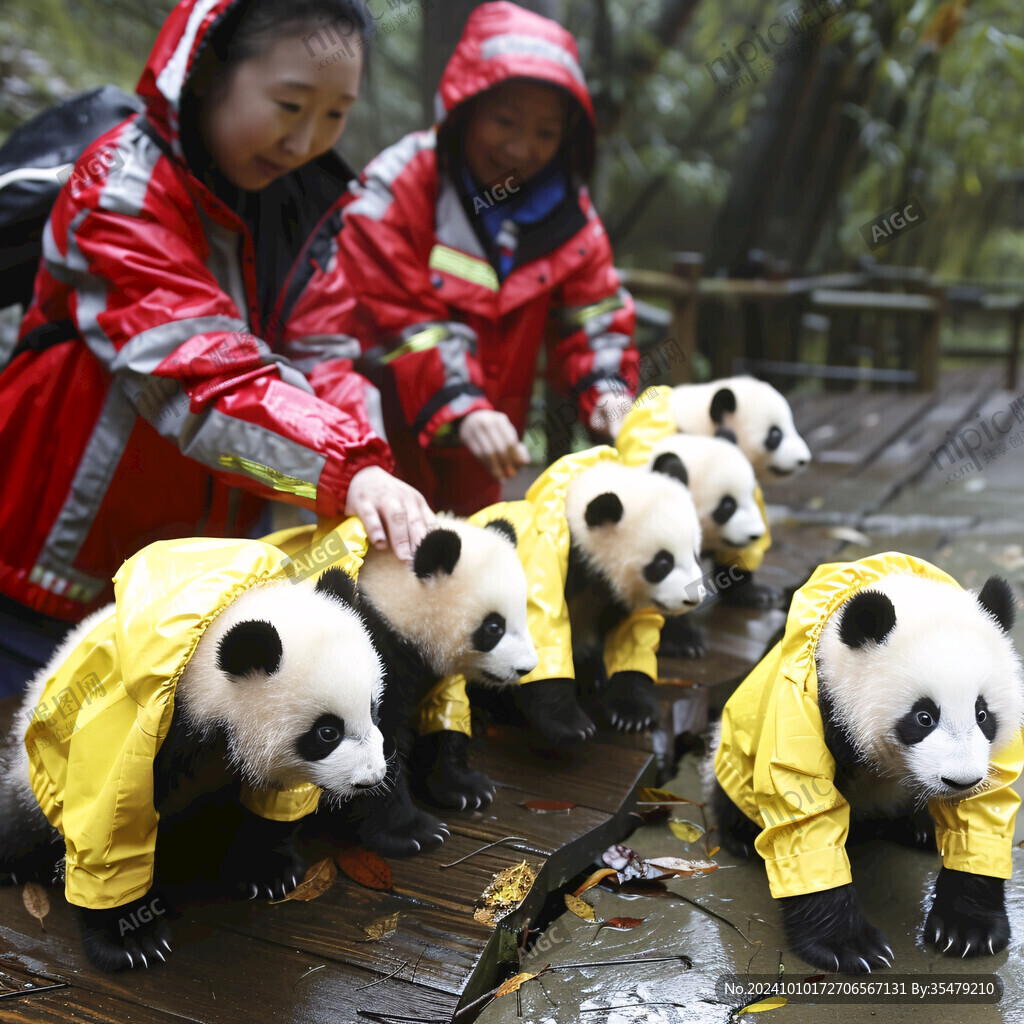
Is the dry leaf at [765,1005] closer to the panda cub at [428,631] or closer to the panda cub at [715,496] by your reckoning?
the panda cub at [428,631]

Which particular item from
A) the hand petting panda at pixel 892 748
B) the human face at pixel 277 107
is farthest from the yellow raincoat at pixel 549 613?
the human face at pixel 277 107

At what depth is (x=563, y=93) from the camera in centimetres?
302

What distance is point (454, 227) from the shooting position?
3121 millimetres

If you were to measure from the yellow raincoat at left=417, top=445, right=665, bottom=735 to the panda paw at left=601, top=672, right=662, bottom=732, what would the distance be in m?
0.03

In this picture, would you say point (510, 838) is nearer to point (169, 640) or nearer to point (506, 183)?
point (169, 640)

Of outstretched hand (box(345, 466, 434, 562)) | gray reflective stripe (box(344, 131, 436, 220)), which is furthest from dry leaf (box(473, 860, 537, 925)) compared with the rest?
gray reflective stripe (box(344, 131, 436, 220))

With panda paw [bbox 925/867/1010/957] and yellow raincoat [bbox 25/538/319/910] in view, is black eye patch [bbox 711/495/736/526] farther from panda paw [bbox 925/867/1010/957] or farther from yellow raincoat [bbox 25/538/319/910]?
yellow raincoat [bbox 25/538/319/910]

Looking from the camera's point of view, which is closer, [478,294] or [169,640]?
[169,640]

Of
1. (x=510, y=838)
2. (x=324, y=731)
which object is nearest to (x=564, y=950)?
(x=510, y=838)

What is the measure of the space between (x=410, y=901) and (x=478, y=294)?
6.49ft

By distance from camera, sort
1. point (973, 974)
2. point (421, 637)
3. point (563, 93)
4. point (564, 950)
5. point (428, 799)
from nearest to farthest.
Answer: point (973, 974) → point (564, 950) → point (421, 637) → point (428, 799) → point (563, 93)

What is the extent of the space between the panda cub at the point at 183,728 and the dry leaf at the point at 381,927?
261mm

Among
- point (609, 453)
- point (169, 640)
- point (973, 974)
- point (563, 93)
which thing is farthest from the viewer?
point (563, 93)

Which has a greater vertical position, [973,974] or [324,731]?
[324,731]
